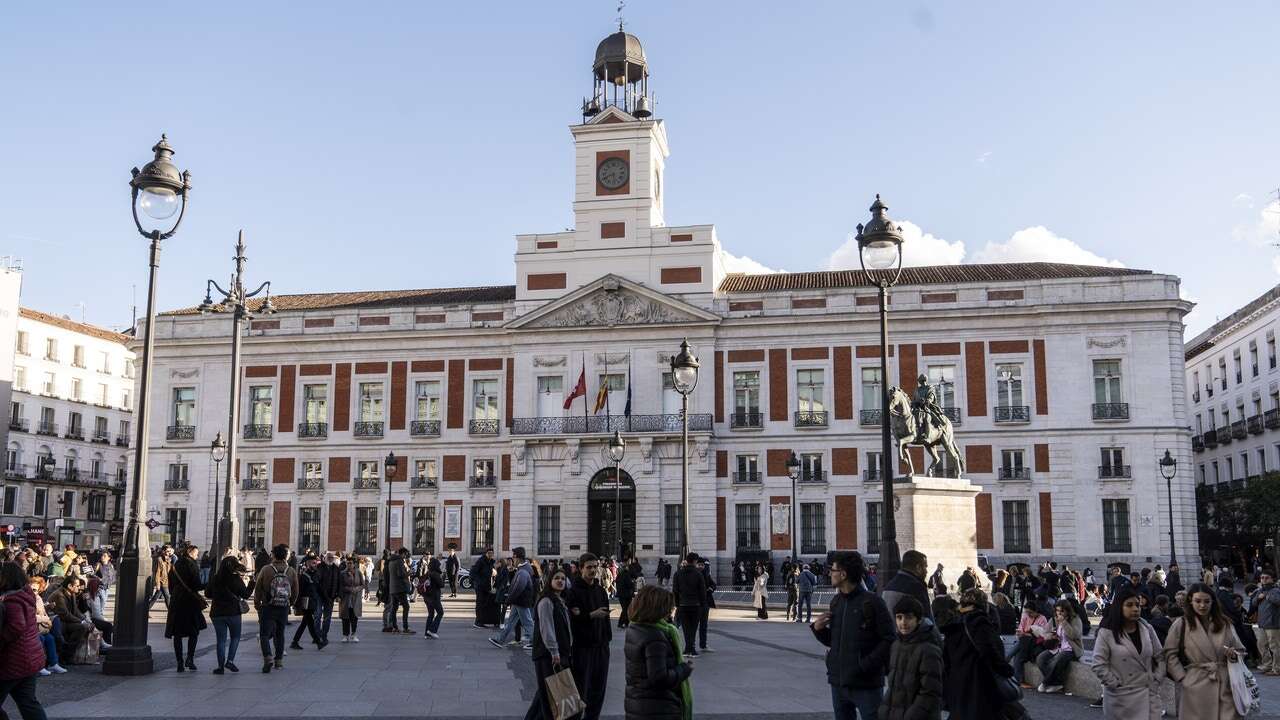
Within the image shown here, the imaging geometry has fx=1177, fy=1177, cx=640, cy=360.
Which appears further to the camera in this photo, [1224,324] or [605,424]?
[1224,324]

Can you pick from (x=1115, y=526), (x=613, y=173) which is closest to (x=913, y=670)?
(x=1115, y=526)

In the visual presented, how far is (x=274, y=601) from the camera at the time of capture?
15.3 meters

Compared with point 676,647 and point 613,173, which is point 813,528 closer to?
point 613,173

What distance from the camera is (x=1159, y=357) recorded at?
42469mm

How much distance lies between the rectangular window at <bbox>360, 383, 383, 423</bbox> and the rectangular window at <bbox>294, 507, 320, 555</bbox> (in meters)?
4.20

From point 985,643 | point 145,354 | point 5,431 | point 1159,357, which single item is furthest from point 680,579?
point 5,431

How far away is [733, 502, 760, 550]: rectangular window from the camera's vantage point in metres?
43.9

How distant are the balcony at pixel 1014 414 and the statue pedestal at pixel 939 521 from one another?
2206 centimetres

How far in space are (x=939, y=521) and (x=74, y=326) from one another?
185 feet

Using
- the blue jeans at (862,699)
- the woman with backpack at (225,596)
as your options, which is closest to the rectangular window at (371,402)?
the woman with backpack at (225,596)

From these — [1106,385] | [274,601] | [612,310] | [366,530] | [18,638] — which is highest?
[612,310]

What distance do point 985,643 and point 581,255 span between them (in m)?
39.6

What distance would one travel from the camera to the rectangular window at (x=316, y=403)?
48.3m

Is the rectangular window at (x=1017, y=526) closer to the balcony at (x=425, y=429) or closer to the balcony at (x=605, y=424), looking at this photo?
the balcony at (x=605, y=424)
